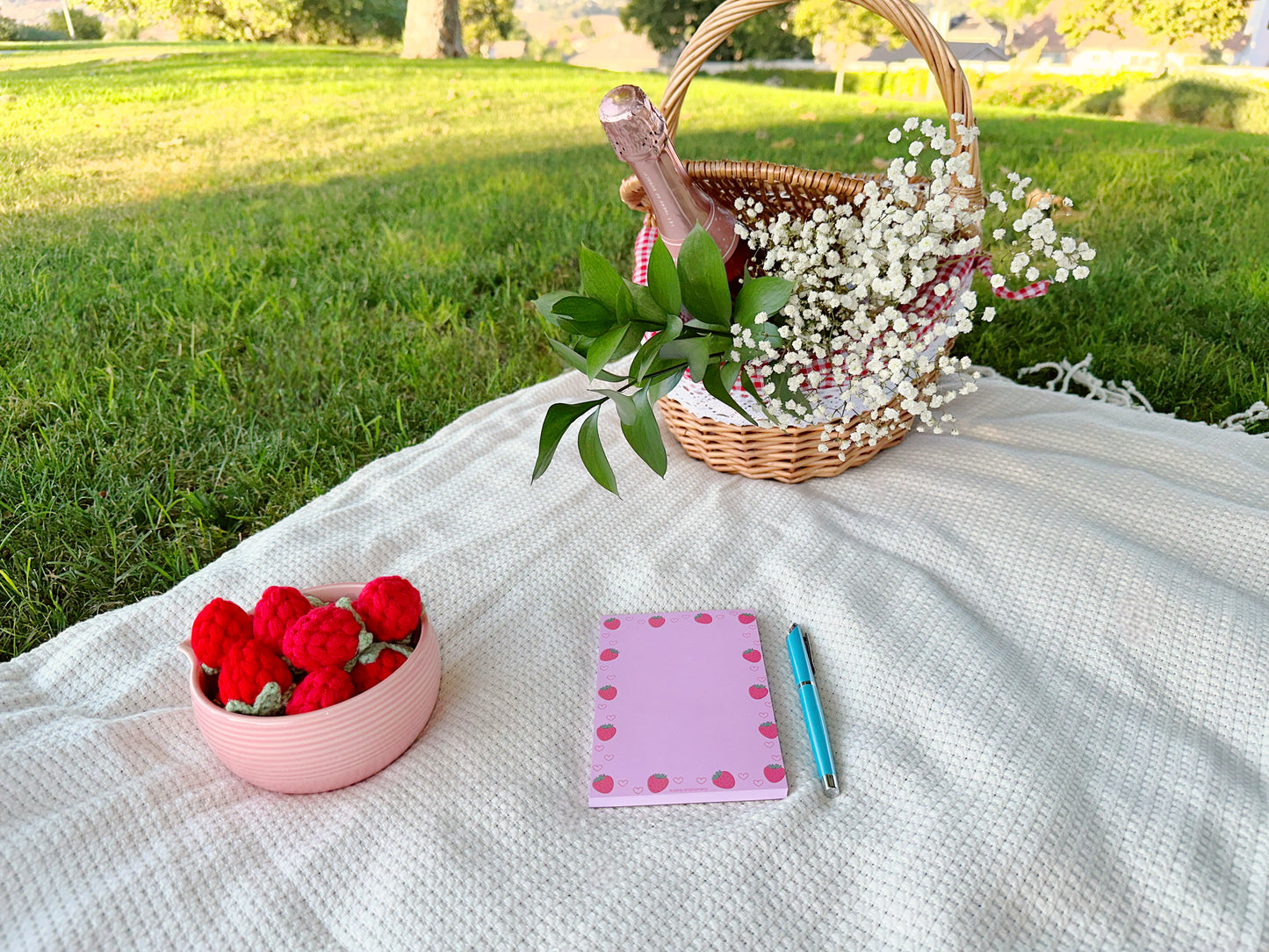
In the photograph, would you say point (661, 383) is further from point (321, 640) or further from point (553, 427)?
point (321, 640)

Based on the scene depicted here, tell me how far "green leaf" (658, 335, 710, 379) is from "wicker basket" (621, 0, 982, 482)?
0.65 ft

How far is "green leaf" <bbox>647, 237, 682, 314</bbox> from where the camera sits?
73cm

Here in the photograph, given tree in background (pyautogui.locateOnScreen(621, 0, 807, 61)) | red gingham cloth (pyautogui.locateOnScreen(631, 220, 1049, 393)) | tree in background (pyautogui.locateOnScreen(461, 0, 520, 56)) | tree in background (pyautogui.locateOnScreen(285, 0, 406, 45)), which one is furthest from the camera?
tree in background (pyautogui.locateOnScreen(621, 0, 807, 61))

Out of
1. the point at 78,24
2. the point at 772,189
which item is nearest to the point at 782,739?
the point at 772,189

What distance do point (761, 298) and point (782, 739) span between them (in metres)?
0.39

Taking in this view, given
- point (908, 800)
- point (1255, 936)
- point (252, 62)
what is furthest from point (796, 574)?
point (252, 62)

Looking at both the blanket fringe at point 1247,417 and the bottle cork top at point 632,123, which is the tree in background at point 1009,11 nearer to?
the blanket fringe at point 1247,417

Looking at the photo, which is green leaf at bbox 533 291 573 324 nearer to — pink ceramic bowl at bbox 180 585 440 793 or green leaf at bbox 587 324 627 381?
green leaf at bbox 587 324 627 381

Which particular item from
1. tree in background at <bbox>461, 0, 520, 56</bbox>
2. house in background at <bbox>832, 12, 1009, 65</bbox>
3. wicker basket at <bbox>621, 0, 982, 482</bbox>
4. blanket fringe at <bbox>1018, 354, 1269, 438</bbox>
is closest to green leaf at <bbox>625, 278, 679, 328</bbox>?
wicker basket at <bbox>621, 0, 982, 482</bbox>

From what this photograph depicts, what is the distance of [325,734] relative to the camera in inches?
22.5

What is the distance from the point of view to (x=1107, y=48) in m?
1.42

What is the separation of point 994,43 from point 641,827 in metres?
1.62

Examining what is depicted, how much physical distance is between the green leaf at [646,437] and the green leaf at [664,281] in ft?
0.31

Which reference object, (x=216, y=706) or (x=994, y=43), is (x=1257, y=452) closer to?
(x=994, y=43)
